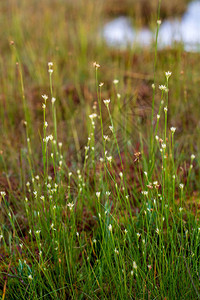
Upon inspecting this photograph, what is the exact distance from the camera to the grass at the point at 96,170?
1632 mm

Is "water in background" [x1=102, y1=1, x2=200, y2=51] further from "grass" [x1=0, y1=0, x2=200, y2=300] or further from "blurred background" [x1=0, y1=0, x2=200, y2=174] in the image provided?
"grass" [x1=0, y1=0, x2=200, y2=300]

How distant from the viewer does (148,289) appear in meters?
1.58

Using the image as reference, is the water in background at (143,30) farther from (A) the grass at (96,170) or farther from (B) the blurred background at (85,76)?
(A) the grass at (96,170)

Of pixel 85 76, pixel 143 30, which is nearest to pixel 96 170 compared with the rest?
pixel 85 76

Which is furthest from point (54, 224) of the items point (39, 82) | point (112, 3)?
point (112, 3)

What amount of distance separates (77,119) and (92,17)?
3578mm

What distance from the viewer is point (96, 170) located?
8.35ft

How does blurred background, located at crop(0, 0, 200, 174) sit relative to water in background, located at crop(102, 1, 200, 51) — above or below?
below

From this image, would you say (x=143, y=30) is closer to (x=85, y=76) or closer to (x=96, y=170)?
(x=85, y=76)

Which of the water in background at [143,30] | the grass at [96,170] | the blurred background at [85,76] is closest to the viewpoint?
the grass at [96,170]

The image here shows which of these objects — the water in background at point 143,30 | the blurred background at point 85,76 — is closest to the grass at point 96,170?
the blurred background at point 85,76

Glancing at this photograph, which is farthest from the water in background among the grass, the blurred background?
the grass

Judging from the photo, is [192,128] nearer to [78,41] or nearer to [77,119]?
[77,119]

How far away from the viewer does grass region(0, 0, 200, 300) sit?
1632 millimetres
